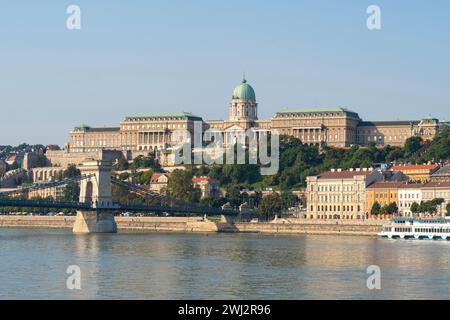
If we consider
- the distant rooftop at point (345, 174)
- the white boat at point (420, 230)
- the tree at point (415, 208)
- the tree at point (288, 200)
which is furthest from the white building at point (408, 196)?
the white boat at point (420, 230)

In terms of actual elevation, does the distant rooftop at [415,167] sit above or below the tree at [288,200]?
above

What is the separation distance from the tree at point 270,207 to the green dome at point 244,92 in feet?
124

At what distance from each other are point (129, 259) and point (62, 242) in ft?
34.7

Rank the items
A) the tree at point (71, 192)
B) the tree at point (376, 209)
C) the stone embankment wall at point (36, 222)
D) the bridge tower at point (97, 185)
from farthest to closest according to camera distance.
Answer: the tree at point (71, 192) → the stone embankment wall at point (36, 222) → the tree at point (376, 209) → the bridge tower at point (97, 185)

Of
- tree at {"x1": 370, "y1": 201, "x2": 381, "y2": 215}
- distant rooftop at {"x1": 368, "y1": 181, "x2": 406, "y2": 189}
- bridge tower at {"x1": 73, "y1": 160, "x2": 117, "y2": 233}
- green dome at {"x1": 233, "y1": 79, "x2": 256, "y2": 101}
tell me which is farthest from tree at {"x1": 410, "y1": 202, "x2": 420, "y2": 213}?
green dome at {"x1": 233, "y1": 79, "x2": 256, "y2": 101}

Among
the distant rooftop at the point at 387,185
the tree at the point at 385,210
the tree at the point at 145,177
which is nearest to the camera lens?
the tree at the point at 385,210

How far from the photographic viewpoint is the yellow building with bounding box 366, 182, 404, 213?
63.0 metres

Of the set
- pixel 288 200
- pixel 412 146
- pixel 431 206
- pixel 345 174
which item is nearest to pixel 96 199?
pixel 288 200

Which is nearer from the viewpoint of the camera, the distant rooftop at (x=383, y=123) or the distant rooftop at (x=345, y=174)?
the distant rooftop at (x=345, y=174)

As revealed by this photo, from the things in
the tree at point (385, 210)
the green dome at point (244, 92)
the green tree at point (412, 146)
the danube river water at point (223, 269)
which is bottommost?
the danube river water at point (223, 269)

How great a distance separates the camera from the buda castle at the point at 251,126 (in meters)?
94.9

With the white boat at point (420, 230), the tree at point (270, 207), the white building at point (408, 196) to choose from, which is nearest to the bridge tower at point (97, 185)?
the tree at point (270, 207)

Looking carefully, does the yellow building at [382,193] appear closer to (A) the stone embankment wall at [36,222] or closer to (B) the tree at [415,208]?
(B) the tree at [415,208]

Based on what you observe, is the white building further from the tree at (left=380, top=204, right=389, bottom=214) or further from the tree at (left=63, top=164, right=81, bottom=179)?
the tree at (left=63, top=164, right=81, bottom=179)
